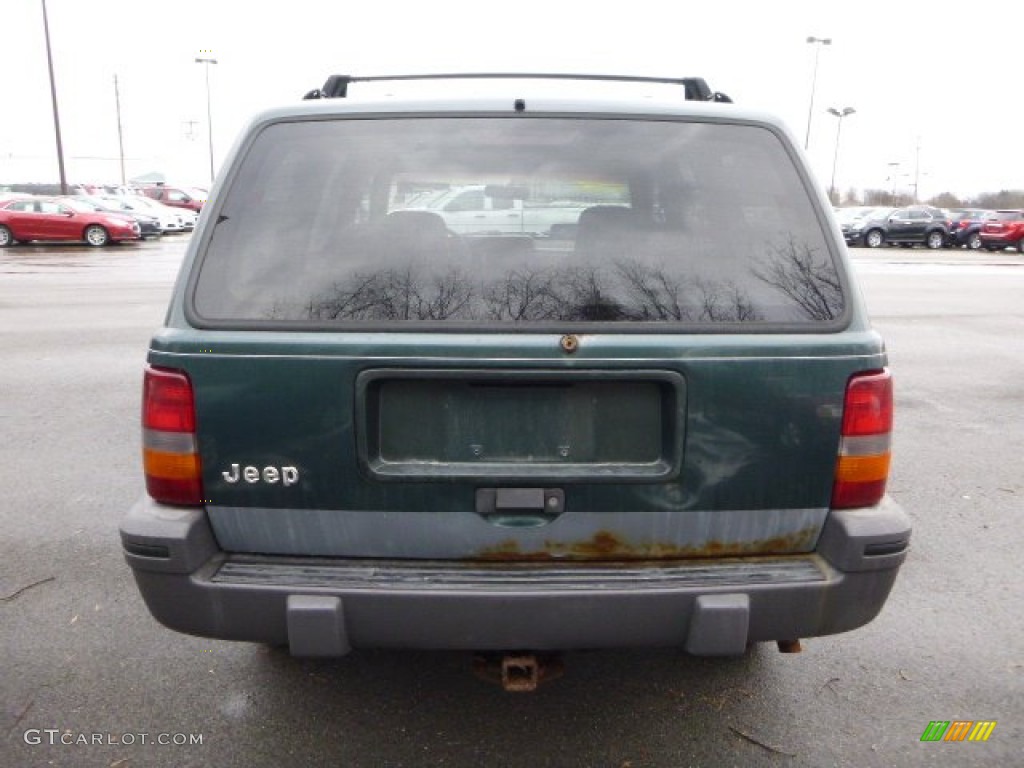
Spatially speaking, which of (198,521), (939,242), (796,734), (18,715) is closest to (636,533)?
(796,734)

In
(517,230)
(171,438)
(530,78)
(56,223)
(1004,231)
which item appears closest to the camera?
(171,438)

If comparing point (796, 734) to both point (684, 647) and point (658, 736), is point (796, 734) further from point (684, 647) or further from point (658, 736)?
point (684, 647)

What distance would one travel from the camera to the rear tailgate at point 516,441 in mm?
2207

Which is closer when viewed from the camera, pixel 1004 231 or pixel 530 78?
pixel 530 78

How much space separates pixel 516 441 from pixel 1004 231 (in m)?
34.4

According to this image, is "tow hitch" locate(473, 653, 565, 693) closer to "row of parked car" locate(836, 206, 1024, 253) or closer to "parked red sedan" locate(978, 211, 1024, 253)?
"parked red sedan" locate(978, 211, 1024, 253)

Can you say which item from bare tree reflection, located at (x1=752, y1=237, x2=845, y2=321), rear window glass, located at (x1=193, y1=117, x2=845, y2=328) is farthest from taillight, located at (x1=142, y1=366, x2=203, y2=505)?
bare tree reflection, located at (x1=752, y1=237, x2=845, y2=321)

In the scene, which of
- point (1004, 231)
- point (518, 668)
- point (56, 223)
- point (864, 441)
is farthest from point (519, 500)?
point (1004, 231)

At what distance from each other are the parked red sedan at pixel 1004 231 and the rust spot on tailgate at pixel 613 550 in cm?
3403

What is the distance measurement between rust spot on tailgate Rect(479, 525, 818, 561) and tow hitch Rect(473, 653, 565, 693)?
0.92 ft

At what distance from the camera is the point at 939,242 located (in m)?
34.5

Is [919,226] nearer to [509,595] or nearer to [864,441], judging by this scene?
[864,441]

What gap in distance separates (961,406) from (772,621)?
18.2ft

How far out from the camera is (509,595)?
218 cm
